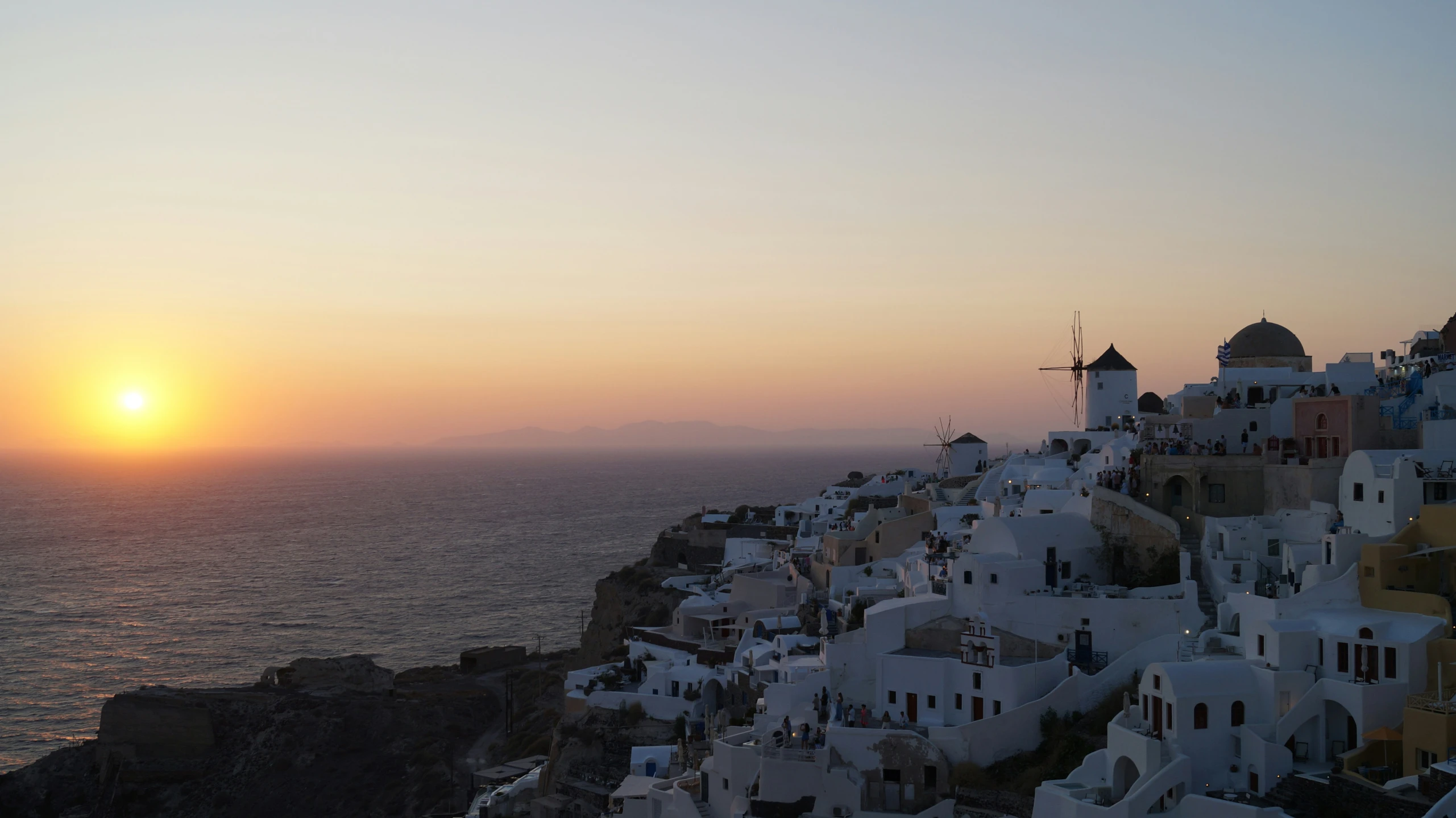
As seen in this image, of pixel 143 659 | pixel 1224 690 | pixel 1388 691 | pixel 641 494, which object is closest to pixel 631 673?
pixel 1224 690

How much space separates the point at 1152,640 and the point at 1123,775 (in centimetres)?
435

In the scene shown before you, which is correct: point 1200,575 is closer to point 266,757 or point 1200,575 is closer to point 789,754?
point 789,754

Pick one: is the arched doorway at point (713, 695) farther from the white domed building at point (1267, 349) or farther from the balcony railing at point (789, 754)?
the white domed building at point (1267, 349)

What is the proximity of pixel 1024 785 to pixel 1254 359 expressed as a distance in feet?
75.2

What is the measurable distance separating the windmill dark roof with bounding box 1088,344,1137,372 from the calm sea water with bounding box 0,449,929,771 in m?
32.4

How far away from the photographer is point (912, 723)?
26.6 meters

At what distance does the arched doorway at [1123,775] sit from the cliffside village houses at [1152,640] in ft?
0.21

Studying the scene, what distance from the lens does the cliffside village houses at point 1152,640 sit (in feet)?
69.5

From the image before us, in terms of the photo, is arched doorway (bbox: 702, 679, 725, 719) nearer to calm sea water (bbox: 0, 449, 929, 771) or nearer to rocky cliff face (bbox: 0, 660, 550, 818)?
rocky cliff face (bbox: 0, 660, 550, 818)

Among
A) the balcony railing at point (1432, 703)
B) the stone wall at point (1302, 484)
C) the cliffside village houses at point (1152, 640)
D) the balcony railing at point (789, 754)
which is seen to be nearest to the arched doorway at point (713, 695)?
the cliffside village houses at point (1152, 640)

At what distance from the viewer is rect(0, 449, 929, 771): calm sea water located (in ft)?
188

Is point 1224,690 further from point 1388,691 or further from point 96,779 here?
point 96,779

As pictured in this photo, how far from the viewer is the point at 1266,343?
40.8 m

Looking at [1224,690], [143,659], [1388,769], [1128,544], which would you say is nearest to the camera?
[1388,769]
